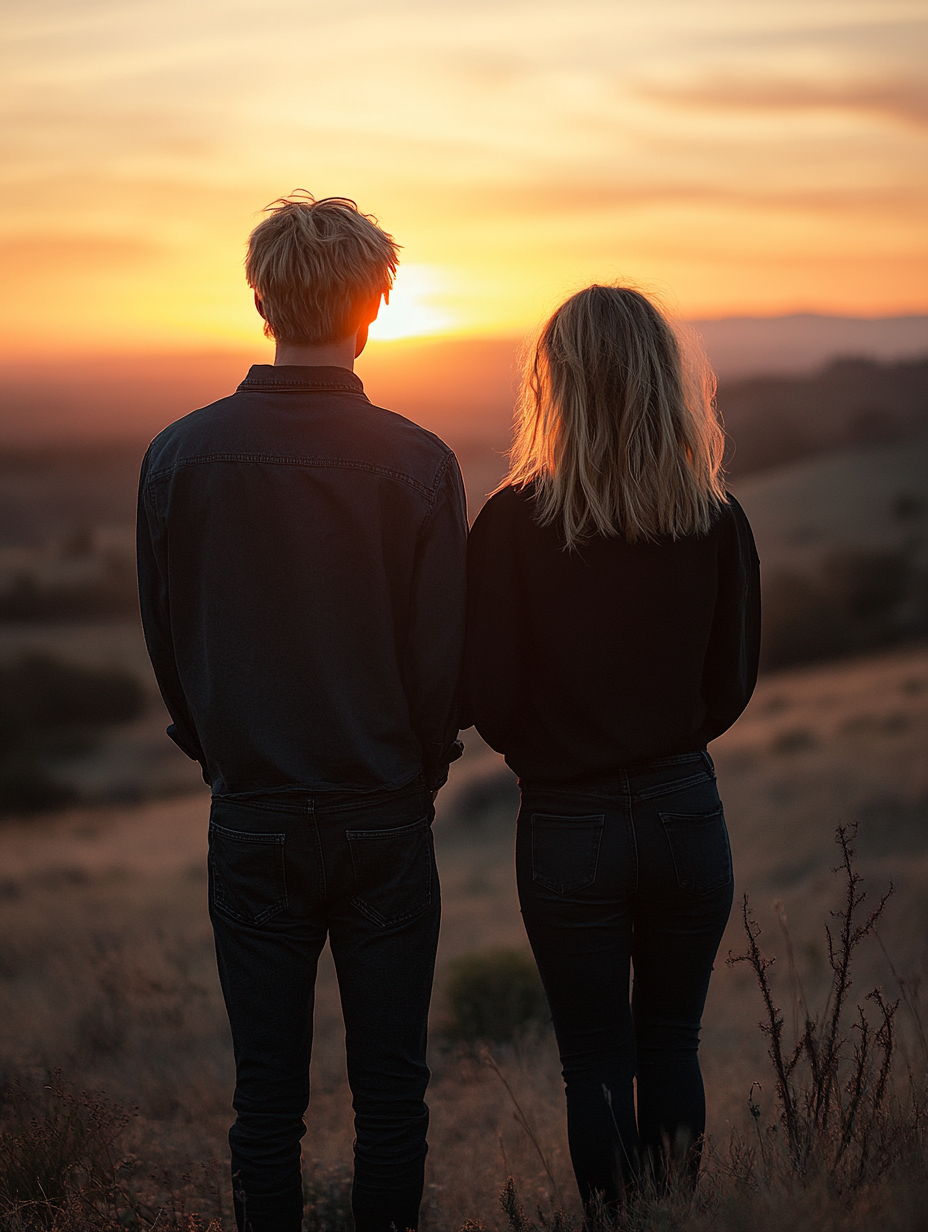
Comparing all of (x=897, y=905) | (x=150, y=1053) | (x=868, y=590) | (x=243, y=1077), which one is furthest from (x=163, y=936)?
(x=868, y=590)

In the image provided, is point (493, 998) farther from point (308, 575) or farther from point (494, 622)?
point (308, 575)

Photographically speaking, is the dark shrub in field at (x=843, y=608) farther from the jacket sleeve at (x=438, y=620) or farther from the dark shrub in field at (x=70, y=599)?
the jacket sleeve at (x=438, y=620)

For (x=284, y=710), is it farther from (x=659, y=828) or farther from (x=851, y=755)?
(x=851, y=755)

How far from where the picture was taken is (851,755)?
1638 cm

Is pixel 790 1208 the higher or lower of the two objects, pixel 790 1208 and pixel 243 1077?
the lower

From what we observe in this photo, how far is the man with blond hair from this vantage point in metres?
2.11

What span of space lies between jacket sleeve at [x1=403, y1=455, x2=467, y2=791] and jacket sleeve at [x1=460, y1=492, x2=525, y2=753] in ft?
0.13

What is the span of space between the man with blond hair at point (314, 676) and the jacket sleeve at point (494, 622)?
0.05 meters

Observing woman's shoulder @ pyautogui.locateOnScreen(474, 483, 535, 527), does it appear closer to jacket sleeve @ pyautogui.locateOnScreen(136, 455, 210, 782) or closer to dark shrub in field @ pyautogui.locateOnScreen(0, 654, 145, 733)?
jacket sleeve @ pyautogui.locateOnScreen(136, 455, 210, 782)

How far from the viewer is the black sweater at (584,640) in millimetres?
2221

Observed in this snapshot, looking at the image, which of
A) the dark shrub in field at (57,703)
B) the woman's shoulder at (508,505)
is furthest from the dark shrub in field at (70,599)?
the woman's shoulder at (508,505)

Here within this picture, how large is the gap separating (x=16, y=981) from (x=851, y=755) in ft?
43.0

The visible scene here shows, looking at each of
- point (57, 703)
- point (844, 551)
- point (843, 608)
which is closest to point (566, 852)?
point (843, 608)

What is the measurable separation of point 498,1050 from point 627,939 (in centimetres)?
345
